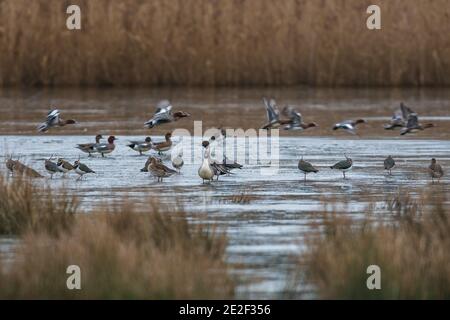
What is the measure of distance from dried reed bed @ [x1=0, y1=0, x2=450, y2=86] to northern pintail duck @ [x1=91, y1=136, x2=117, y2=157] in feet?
30.3

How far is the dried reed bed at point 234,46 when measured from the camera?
2664cm

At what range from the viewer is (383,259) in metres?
8.91

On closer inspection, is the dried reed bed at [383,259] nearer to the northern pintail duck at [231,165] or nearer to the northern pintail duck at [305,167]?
the northern pintail duck at [305,167]

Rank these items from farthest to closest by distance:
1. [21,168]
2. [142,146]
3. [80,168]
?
[142,146] → [80,168] → [21,168]

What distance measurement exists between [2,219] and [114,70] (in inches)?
645

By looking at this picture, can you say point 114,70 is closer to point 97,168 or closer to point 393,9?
point 393,9

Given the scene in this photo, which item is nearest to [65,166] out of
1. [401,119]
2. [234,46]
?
[401,119]

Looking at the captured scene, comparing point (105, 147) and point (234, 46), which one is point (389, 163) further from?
point (234, 46)

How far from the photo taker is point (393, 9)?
26938 millimetres

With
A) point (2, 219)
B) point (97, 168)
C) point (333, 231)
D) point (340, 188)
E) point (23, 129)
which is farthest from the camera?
point (23, 129)

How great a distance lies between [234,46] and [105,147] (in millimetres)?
9579

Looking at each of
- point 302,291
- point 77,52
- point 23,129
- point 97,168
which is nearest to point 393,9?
point 77,52

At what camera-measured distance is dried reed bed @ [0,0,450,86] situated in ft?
87.4

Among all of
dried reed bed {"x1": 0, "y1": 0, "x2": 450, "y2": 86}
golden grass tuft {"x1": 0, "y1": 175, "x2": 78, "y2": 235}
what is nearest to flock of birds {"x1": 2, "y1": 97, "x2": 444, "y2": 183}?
golden grass tuft {"x1": 0, "y1": 175, "x2": 78, "y2": 235}
